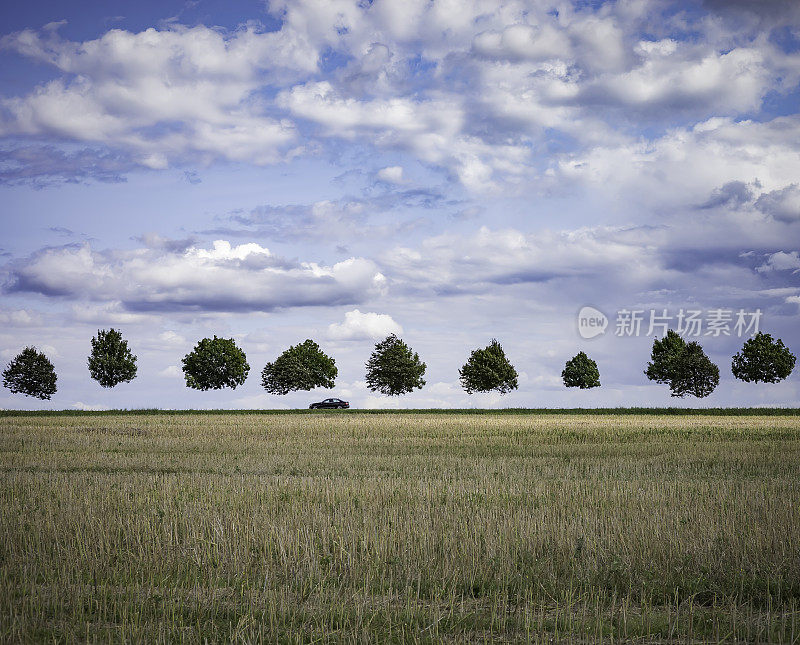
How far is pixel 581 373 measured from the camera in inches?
5138

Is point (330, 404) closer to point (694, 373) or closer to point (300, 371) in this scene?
point (300, 371)

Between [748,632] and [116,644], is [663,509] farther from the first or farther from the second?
[116,644]

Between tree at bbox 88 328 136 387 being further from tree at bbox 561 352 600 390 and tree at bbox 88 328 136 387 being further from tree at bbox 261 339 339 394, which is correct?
tree at bbox 561 352 600 390

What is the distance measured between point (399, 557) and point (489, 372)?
333 feet

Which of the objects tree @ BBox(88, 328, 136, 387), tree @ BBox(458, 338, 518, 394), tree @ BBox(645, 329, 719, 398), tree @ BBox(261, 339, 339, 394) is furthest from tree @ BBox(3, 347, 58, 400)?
tree @ BBox(645, 329, 719, 398)

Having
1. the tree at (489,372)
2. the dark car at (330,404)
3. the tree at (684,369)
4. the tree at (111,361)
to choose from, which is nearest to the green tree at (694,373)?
the tree at (684,369)

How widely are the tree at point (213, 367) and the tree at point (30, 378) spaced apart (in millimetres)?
20374

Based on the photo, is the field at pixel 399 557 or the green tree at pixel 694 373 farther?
the green tree at pixel 694 373

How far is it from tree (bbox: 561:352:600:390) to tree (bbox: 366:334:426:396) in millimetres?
29672

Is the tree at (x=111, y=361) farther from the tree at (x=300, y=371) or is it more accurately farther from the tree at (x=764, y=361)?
the tree at (x=764, y=361)

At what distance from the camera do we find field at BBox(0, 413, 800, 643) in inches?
356

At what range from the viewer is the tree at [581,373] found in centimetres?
13000

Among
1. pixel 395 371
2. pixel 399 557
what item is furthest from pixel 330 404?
pixel 399 557

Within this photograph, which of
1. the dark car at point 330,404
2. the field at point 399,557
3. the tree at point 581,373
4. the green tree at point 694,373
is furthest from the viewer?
the tree at point 581,373
